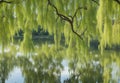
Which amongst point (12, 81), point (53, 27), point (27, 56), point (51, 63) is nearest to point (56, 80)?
point (12, 81)

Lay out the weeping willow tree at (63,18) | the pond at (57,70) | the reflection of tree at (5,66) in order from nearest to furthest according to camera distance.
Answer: the weeping willow tree at (63,18), the pond at (57,70), the reflection of tree at (5,66)

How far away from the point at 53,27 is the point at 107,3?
3.99 metres

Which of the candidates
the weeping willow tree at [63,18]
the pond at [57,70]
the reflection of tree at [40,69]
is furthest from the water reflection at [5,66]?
the weeping willow tree at [63,18]

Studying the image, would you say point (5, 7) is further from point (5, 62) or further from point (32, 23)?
point (5, 62)

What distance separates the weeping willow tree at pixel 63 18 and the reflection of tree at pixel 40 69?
734 mm

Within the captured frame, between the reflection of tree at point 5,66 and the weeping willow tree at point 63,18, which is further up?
the weeping willow tree at point 63,18

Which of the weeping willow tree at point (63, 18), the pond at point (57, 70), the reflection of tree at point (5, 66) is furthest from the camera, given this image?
the reflection of tree at point (5, 66)

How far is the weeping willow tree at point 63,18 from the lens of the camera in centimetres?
827

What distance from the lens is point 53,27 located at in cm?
1130

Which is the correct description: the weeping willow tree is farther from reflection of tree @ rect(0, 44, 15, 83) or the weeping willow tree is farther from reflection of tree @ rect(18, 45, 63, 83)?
reflection of tree @ rect(0, 44, 15, 83)

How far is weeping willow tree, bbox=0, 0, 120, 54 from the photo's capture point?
326 inches

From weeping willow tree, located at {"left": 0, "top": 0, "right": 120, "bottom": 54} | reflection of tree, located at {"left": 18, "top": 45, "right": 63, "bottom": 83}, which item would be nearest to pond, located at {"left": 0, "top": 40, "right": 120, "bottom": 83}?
reflection of tree, located at {"left": 18, "top": 45, "right": 63, "bottom": 83}

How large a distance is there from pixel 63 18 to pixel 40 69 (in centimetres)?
205

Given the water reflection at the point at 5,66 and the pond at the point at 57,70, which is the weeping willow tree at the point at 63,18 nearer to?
the pond at the point at 57,70
